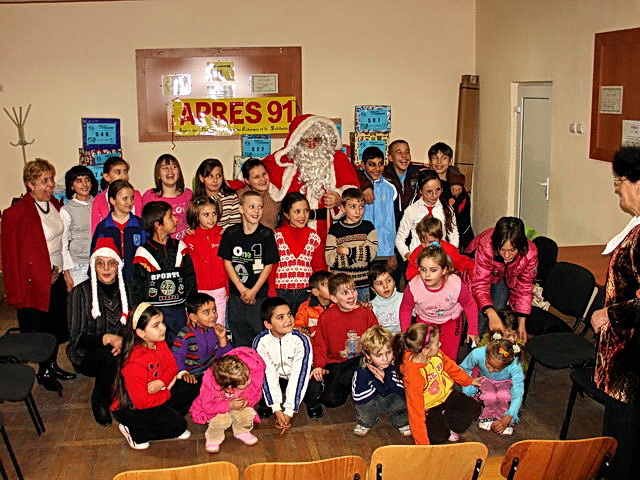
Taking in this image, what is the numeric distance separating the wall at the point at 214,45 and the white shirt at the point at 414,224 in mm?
3224

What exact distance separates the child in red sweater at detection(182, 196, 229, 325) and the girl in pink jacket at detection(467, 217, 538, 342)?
1699 millimetres

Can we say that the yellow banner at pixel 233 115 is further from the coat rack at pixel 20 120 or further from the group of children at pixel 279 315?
the group of children at pixel 279 315

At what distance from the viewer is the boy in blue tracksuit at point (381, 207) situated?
612cm

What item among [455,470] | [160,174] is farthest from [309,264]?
[455,470]

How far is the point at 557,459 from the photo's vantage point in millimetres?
2959

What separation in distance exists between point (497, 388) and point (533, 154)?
399 centimetres

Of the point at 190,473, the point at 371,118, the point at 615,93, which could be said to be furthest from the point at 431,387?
the point at 371,118

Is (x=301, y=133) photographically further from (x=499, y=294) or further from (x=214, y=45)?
(x=214, y=45)

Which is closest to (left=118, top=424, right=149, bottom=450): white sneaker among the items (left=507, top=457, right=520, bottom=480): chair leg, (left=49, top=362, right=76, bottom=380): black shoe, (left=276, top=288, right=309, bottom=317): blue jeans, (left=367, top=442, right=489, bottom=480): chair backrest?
(left=49, top=362, right=76, bottom=380): black shoe

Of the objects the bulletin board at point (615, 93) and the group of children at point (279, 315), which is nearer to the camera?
the group of children at point (279, 315)

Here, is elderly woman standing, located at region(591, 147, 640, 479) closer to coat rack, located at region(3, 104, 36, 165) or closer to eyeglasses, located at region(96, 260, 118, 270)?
eyeglasses, located at region(96, 260, 118, 270)

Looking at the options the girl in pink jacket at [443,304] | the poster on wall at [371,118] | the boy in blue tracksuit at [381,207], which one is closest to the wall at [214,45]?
the poster on wall at [371,118]

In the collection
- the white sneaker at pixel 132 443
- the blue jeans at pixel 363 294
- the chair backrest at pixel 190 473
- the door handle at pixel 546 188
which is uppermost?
the door handle at pixel 546 188

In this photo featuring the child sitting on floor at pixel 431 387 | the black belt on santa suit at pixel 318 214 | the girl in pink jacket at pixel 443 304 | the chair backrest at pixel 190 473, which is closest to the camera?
the chair backrest at pixel 190 473
